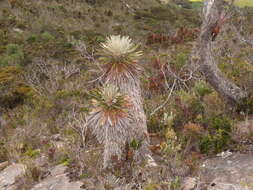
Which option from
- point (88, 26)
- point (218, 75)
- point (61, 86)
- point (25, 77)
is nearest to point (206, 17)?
point (218, 75)

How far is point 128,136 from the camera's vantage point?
4.39m

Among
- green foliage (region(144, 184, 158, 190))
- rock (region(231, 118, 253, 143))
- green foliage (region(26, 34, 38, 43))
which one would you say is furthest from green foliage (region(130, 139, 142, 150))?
green foliage (region(26, 34, 38, 43))

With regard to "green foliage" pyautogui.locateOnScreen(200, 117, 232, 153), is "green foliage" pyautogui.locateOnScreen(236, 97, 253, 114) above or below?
above

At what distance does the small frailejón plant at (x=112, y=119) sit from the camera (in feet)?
13.6

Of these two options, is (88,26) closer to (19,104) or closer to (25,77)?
(25,77)

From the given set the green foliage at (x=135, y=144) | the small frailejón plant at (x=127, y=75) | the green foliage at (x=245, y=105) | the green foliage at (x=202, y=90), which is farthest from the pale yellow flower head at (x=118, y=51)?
the green foliage at (x=202, y=90)

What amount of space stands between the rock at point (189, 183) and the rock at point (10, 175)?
2860 millimetres

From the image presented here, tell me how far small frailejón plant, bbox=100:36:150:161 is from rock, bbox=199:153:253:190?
0.98 m

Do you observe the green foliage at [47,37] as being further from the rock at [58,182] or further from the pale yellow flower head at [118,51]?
the pale yellow flower head at [118,51]

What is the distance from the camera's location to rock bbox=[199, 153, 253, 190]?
3.72 meters

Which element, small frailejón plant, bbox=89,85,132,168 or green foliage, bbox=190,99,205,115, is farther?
green foliage, bbox=190,99,205,115

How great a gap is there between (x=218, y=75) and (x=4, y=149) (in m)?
4.88

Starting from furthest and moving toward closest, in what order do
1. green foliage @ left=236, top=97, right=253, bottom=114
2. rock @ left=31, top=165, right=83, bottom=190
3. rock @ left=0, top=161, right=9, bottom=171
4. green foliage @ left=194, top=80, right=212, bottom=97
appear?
green foliage @ left=194, top=80, right=212, bottom=97 → rock @ left=0, top=161, right=9, bottom=171 → green foliage @ left=236, top=97, right=253, bottom=114 → rock @ left=31, top=165, right=83, bottom=190

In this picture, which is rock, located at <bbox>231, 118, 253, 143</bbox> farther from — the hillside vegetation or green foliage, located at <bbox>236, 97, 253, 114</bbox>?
green foliage, located at <bbox>236, 97, 253, 114</bbox>
